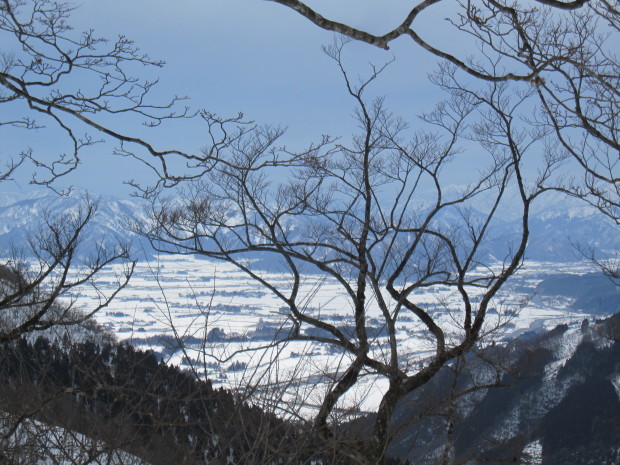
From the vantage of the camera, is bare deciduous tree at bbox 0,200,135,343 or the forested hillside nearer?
the forested hillside

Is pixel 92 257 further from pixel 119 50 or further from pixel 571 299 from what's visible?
pixel 571 299

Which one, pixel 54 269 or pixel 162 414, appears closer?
pixel 162 414

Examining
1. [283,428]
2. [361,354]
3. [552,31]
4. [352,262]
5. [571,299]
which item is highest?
[571,299]

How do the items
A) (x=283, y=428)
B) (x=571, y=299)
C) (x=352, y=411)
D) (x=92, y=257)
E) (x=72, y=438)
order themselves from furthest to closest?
(x=571, y=299), (x=92, y=257), (x=72, y=438), (x=352, y=411), (x=283, y=428)

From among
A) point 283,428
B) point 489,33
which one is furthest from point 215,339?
point 489,33

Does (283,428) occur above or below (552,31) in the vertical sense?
below

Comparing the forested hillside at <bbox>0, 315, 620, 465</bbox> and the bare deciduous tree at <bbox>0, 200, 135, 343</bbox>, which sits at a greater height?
the bare deciduous tree at <bbox>0, 200, 135, 343</bbox>

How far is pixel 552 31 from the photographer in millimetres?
4328

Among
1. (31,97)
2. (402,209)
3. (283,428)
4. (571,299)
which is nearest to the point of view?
(283,428)

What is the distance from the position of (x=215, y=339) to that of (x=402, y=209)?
13.0 feet

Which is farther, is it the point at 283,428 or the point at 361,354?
the point at 361,354

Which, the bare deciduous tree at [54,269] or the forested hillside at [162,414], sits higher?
the bare deciduous tree at [54,269]

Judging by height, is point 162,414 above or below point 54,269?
below

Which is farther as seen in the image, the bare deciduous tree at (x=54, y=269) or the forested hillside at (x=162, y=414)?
the bare deciduous tree at (x=54, y=269)
